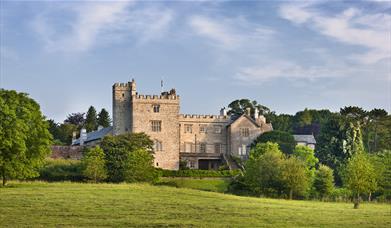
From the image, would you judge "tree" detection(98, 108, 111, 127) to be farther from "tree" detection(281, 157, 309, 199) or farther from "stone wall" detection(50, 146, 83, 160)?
"tree" detection(281, 157, 309, 199)

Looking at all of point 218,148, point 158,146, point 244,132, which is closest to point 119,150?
point 158,146

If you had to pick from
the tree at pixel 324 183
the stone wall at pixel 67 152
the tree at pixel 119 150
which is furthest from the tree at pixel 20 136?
the tree at pixel 324 183

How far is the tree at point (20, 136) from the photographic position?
5075 cm

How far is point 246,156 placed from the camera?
277ft

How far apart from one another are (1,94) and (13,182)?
7.03m

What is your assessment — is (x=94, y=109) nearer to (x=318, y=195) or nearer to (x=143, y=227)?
(x=318, y=195)

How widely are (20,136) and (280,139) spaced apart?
4021cm

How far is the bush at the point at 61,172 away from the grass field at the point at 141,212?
19.1m

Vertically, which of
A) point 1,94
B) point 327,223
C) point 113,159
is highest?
point 1,94

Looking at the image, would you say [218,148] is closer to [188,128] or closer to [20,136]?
[188,128]

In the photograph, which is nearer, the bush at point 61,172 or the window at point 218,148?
the bush at point 61,172

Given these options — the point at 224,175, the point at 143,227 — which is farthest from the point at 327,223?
the point at 224,175

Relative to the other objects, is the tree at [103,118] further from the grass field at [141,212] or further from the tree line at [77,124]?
the grass field at [141,212]

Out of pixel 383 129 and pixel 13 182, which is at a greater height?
pixel 383 129
